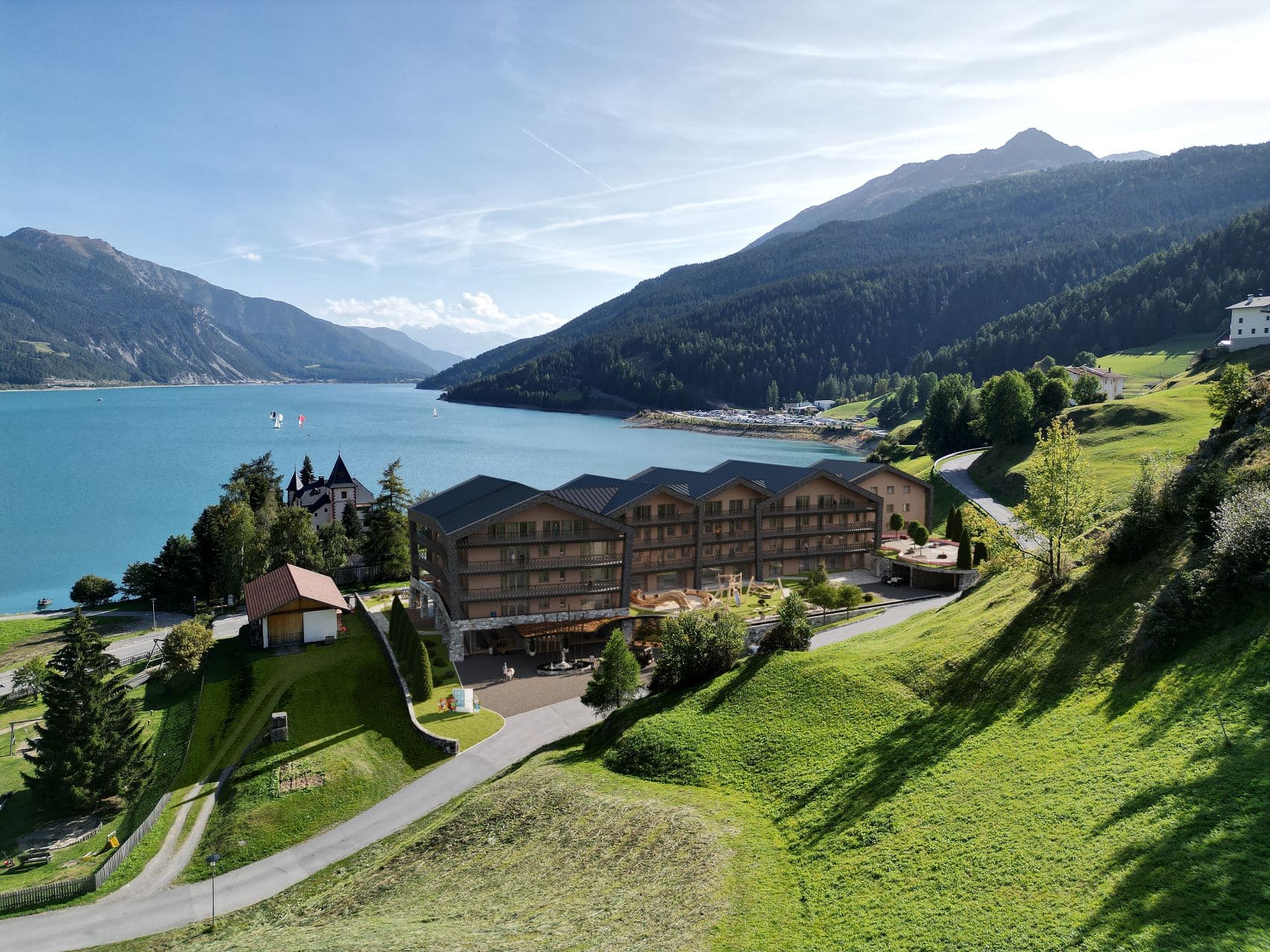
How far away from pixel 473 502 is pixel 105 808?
28656mm

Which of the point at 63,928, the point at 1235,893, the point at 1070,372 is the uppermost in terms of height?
the point at 1070,372

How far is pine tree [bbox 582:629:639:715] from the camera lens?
38656 millimetres

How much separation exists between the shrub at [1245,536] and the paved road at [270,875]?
2896 centimetres

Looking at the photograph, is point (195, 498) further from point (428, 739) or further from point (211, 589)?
point (428, 739)

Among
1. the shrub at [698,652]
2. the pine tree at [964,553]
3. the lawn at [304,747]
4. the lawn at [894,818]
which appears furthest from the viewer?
the pine tree at [964,553]

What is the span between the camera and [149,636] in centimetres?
6725

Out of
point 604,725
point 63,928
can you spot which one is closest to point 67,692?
point 63,928

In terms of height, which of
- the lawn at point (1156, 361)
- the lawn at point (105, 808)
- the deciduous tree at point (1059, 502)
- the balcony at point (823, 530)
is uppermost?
the lawn at point (1156, 361)

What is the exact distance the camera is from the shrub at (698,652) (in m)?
36.4

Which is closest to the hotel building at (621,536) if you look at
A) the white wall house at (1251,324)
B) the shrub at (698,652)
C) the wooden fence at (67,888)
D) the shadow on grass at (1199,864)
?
the shrub at (698,652)

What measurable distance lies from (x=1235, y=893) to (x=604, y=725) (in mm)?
25028

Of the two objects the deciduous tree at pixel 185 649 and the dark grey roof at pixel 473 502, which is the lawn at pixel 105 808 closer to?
the deciduous tree at pixel 185 649

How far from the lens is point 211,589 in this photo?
78.5m

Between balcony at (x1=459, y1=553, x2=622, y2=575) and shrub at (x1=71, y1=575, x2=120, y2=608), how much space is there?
4697cm
